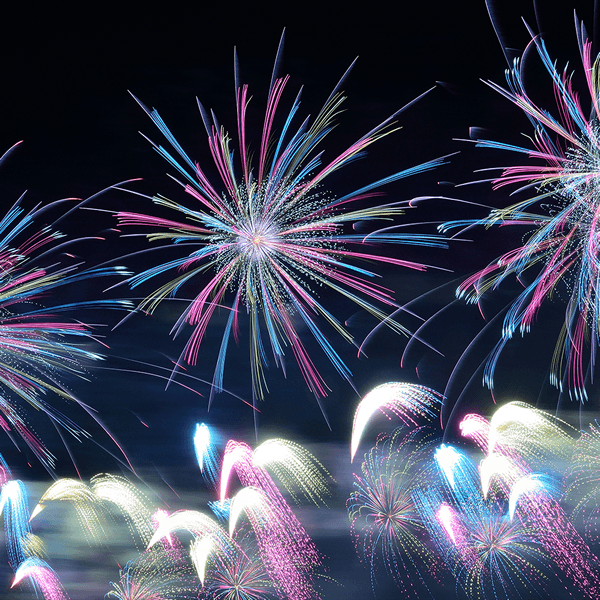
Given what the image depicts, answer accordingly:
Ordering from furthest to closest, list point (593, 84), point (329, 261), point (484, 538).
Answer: point (484, 538), point (329, 261), point (593, 84)

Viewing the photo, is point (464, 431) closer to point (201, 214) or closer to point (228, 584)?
point (201, 214)

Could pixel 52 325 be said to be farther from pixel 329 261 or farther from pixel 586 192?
pixel 586 192

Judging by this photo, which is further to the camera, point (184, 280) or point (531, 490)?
point (531, 490)

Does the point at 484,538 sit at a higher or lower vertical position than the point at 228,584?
higher

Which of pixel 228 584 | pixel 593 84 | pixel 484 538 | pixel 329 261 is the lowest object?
pixel 228 584

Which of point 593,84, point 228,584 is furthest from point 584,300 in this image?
point 228,584

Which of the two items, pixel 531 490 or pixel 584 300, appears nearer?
pixel 584 300

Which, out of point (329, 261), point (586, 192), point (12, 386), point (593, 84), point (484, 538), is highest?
point (593, 84)

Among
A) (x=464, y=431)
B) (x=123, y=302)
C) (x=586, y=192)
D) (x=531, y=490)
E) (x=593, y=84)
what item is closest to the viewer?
(x=593, y=84)

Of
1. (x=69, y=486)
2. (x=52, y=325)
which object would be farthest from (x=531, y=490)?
(x=69, y=486)
